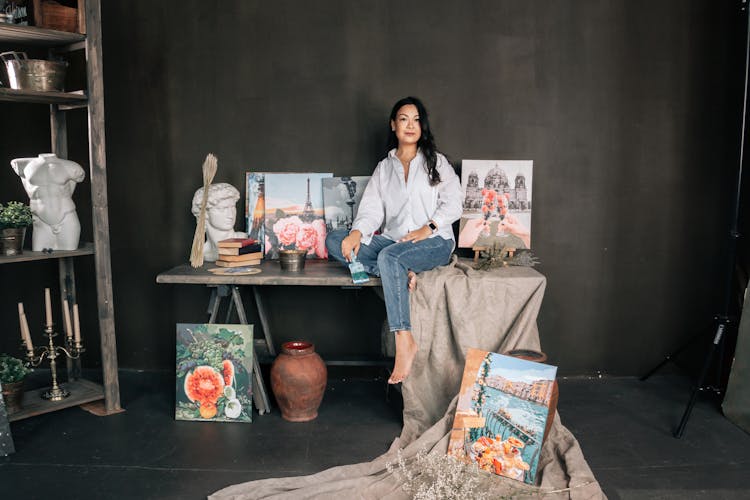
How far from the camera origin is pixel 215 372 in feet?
11.6

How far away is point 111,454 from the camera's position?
316 cm

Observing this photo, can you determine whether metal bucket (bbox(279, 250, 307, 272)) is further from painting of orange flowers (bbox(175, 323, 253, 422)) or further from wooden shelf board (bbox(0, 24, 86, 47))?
wooden shelf board (bbox(0, 24, 86, 47))

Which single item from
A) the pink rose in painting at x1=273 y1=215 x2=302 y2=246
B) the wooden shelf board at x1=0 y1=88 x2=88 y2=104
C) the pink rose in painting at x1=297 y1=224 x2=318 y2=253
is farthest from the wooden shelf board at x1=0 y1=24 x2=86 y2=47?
the pink rose in painting at x1=297 y1=224 x2=318 y2=253

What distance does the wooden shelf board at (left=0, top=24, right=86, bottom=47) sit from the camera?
3244mm

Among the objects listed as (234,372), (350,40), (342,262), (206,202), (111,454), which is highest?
(350,40)

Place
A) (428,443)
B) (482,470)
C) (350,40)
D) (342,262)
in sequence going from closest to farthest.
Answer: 1. (482,470)
2. (428,443)
3. (342,262)
4. (350,40)

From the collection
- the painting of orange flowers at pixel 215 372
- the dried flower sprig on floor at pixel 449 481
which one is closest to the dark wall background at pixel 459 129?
the painting of orange flowers at pixel 215 372

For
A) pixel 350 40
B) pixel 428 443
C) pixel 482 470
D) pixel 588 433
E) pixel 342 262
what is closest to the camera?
pixel 482 470

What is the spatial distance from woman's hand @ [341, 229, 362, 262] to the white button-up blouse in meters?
0.10

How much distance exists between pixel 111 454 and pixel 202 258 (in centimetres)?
117

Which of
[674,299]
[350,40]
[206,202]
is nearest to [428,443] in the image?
[206,202]

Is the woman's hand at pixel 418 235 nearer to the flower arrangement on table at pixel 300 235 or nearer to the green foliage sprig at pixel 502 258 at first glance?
the green foliage sprig at pixel 502 258

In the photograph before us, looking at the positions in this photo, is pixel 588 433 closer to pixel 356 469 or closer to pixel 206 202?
pixel 356 469

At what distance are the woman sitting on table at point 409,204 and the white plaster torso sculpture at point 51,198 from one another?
1.42 meters
